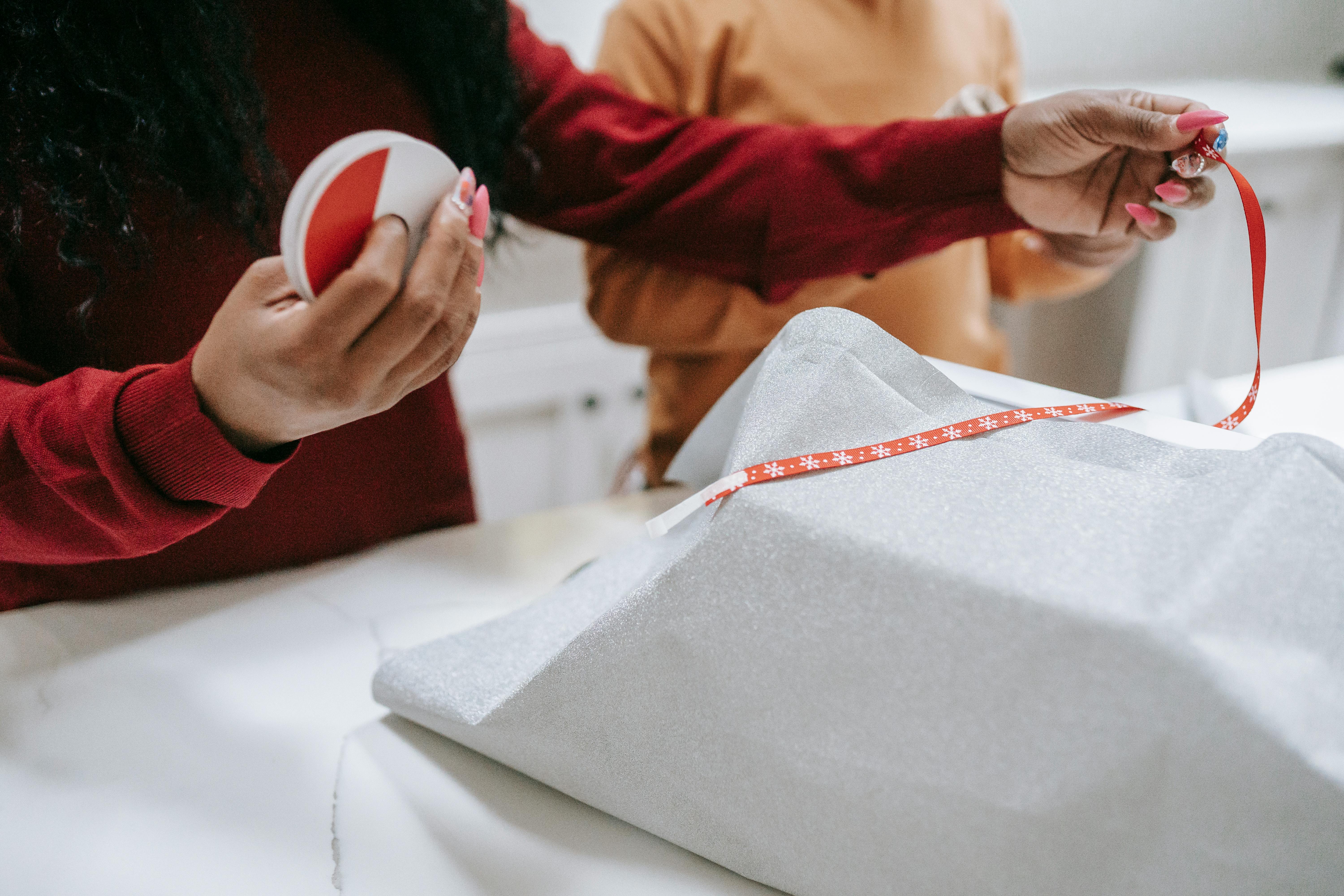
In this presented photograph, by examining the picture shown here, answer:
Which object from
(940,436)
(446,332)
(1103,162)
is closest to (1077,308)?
(1103,162)

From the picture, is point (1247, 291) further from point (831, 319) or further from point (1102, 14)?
point (831, 319)

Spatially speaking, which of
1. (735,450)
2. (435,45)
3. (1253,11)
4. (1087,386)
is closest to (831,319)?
(735,450)

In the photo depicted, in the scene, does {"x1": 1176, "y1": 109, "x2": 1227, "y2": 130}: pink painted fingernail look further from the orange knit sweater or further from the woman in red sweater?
the orange knit sweater

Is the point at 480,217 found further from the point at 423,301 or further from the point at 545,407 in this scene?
the point at 545,407

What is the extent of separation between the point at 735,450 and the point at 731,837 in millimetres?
149

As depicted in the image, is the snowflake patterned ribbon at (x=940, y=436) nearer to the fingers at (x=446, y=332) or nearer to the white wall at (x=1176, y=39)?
the fingers at (x=446, y=332)

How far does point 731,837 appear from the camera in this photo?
0.35 m

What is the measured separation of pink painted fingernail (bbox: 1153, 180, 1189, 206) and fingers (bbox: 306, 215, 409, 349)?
1.25 ft

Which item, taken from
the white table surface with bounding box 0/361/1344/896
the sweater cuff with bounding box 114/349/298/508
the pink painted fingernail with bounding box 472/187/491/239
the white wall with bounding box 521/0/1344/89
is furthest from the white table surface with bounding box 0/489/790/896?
the white wall with bounding box 521/0/1344/89

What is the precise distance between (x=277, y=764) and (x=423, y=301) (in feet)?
0.77

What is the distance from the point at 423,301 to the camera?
317 mm

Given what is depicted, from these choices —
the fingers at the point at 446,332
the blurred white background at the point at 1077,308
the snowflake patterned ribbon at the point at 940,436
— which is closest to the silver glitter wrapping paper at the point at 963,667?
Answer: the snowflake patterned ribbon at the point at 940,436

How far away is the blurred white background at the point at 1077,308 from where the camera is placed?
1.03 metres

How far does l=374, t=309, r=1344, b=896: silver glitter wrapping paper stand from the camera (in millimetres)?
264
